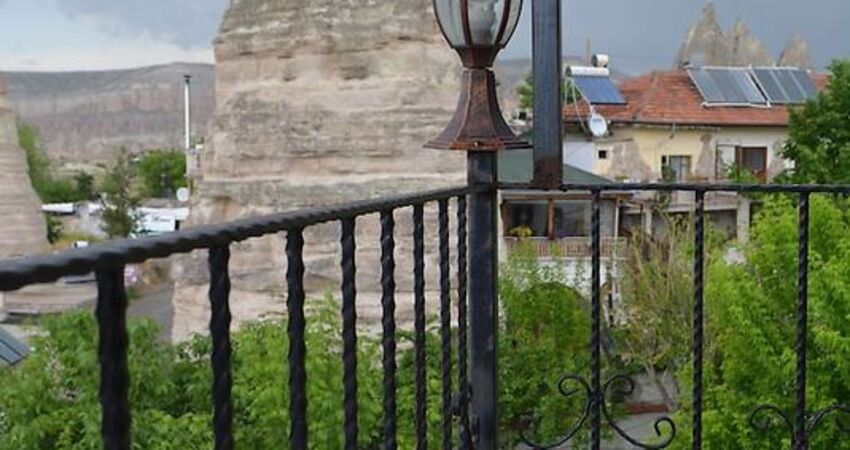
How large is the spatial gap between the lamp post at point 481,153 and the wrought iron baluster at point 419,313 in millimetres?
308

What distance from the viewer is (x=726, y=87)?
18094 millimetres

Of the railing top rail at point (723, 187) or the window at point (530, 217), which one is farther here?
the window at point (530, 217)

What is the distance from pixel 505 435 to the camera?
8.09m

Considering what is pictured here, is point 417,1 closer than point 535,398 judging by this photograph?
Yes

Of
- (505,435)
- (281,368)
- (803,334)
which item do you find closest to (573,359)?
(505,435)

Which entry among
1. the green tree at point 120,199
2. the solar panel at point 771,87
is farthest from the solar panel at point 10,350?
the green tree at point 120,199

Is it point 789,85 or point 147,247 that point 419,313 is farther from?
point 789,85

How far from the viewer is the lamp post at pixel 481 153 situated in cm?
170

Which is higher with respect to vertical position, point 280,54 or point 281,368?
point 280,54

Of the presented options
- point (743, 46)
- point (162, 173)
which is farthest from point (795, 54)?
point (162, 173)

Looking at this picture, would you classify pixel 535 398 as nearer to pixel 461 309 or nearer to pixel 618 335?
pixel 618 335

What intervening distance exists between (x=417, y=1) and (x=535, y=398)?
352cm

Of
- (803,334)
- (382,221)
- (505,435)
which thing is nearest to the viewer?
(382,221)

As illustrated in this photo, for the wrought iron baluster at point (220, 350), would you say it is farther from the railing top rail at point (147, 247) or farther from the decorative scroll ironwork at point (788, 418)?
the decorative scroll ironwork at point (788, 418)
